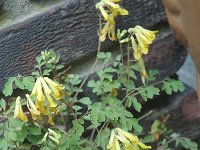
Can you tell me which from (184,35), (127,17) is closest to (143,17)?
(127,17)

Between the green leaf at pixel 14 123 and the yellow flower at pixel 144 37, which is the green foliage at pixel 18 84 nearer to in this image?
the green leaf at pixel 14 123

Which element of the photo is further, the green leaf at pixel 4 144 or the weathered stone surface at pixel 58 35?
the weathered stone surface at pixel 58 35

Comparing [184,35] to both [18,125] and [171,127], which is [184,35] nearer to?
[18,125]

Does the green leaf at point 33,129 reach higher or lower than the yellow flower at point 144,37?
lower

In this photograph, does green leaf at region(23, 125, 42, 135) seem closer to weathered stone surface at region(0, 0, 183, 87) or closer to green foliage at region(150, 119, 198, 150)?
weathered stone surface at region(0, 0, 183, 87)

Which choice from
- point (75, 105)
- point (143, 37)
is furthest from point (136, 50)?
point (75, 105)

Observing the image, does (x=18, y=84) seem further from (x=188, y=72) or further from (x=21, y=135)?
(x=188, y=72)

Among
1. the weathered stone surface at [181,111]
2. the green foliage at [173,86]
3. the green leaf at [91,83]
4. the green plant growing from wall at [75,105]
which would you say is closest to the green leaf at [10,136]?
the green plant growing from wall at [75,105]

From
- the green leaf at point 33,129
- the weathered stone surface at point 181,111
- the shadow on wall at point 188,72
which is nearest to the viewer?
the green leaf at point 33,129
